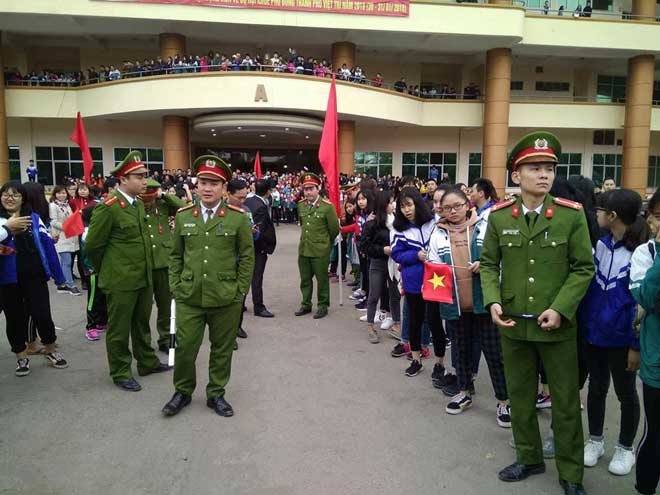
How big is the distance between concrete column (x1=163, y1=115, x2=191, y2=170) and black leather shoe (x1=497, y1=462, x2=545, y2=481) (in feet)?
81.0

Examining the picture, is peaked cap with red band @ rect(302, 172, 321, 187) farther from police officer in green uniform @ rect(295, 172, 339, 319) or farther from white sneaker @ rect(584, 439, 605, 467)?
white sneaker @ rect(584, 439, 605, 467)

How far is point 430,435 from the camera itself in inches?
153

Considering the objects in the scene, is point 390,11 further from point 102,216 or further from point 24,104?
point 102,216

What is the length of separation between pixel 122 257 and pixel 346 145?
22390 mm

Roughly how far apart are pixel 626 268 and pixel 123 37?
27268 millimetres

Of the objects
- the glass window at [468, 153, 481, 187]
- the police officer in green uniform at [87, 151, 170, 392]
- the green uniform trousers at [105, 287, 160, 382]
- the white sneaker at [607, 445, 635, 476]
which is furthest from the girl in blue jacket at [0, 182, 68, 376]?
the glass window at [468, 153, 481, 187]

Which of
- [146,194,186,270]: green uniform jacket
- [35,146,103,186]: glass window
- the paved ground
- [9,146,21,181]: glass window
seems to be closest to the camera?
the paved ground

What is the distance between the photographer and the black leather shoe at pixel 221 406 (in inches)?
166

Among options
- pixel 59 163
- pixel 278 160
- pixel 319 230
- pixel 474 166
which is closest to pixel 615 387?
pixel 319 230

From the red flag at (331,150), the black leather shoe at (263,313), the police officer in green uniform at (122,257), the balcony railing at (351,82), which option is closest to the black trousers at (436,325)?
the police officer in green uniform at (122,257)

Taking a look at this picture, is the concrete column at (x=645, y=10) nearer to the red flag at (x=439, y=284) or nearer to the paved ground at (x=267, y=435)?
the paved ground at (x=267, y=435)

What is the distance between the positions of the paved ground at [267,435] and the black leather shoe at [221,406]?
0.06 meters

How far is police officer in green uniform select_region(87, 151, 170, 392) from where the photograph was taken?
4758mm

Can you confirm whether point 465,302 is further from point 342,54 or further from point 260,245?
point 342,54
